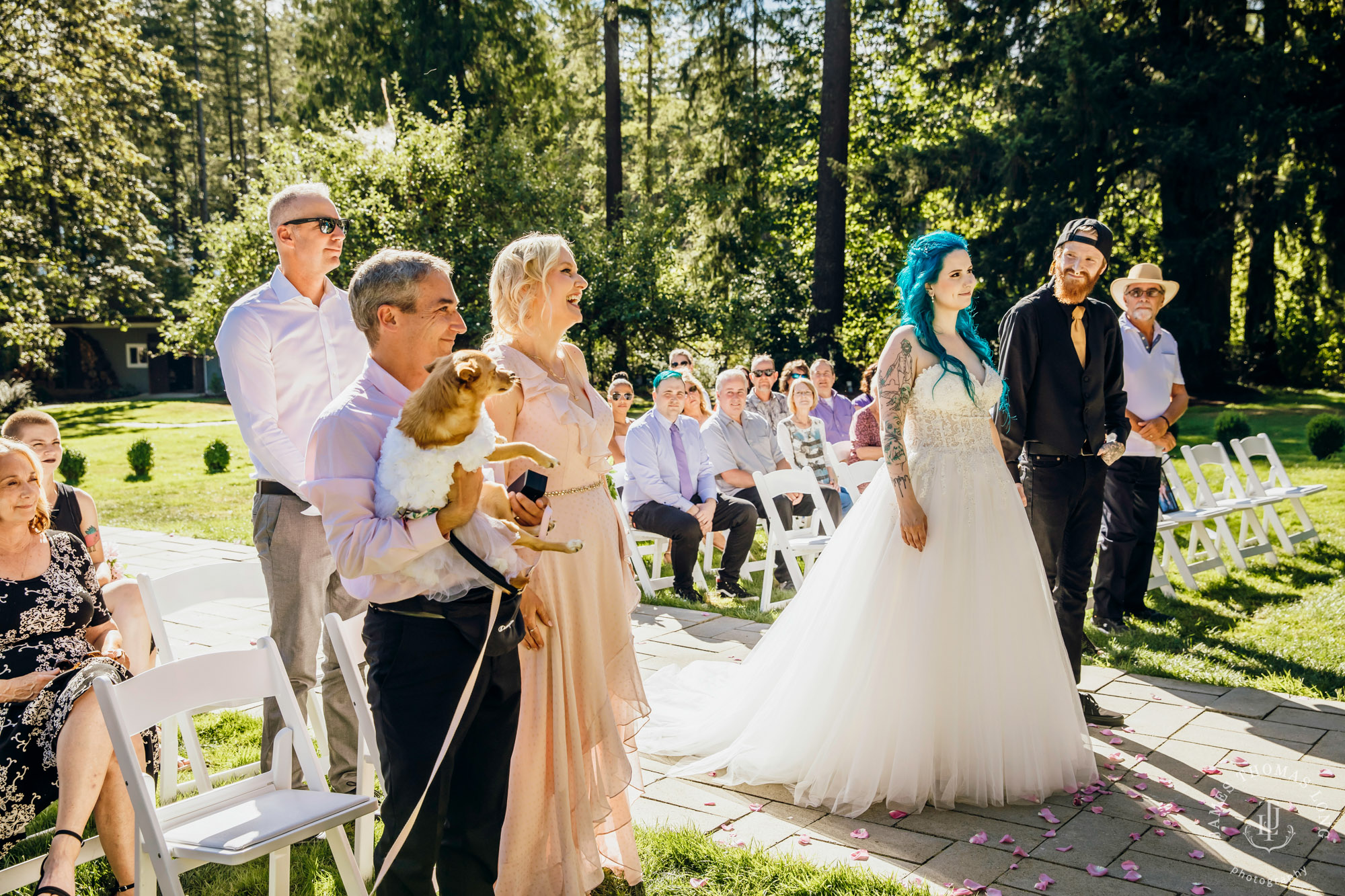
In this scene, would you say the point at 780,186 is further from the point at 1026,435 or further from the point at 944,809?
the point at 944,809

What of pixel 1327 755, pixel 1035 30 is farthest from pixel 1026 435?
pixel 1035 30

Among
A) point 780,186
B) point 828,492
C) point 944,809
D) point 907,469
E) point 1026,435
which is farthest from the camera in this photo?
point 780,186

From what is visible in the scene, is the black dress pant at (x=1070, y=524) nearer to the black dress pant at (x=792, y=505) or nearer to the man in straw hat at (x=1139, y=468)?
the man in straw hat at (x=1139, y=468)

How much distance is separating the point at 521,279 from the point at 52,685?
197 centimetres

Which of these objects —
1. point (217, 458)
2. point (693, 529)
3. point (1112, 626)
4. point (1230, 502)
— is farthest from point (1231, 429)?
point (217, 458)

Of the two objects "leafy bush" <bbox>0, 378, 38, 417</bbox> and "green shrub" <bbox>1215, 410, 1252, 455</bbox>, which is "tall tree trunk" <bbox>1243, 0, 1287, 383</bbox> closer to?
"green shrub" <bbox>1215, 410, 1252, 455</bbox>

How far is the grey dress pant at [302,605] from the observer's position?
11.3 feet

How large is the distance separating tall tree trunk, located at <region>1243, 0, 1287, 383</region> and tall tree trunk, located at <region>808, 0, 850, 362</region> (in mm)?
6788

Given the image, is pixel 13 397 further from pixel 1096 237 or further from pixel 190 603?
pixel 1096 237

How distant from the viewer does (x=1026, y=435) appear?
486cm

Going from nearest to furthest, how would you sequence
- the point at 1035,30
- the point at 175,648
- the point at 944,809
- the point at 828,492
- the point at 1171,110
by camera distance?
the point at 944,809 → the point at 175,648 → the point at 828,492 → the point at 1171,110 → the point at 1035,30

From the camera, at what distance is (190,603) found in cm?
383

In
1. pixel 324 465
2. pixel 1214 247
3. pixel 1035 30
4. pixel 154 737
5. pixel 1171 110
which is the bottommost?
pixel 154 737

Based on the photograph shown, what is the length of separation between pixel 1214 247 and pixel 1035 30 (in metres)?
5.09
